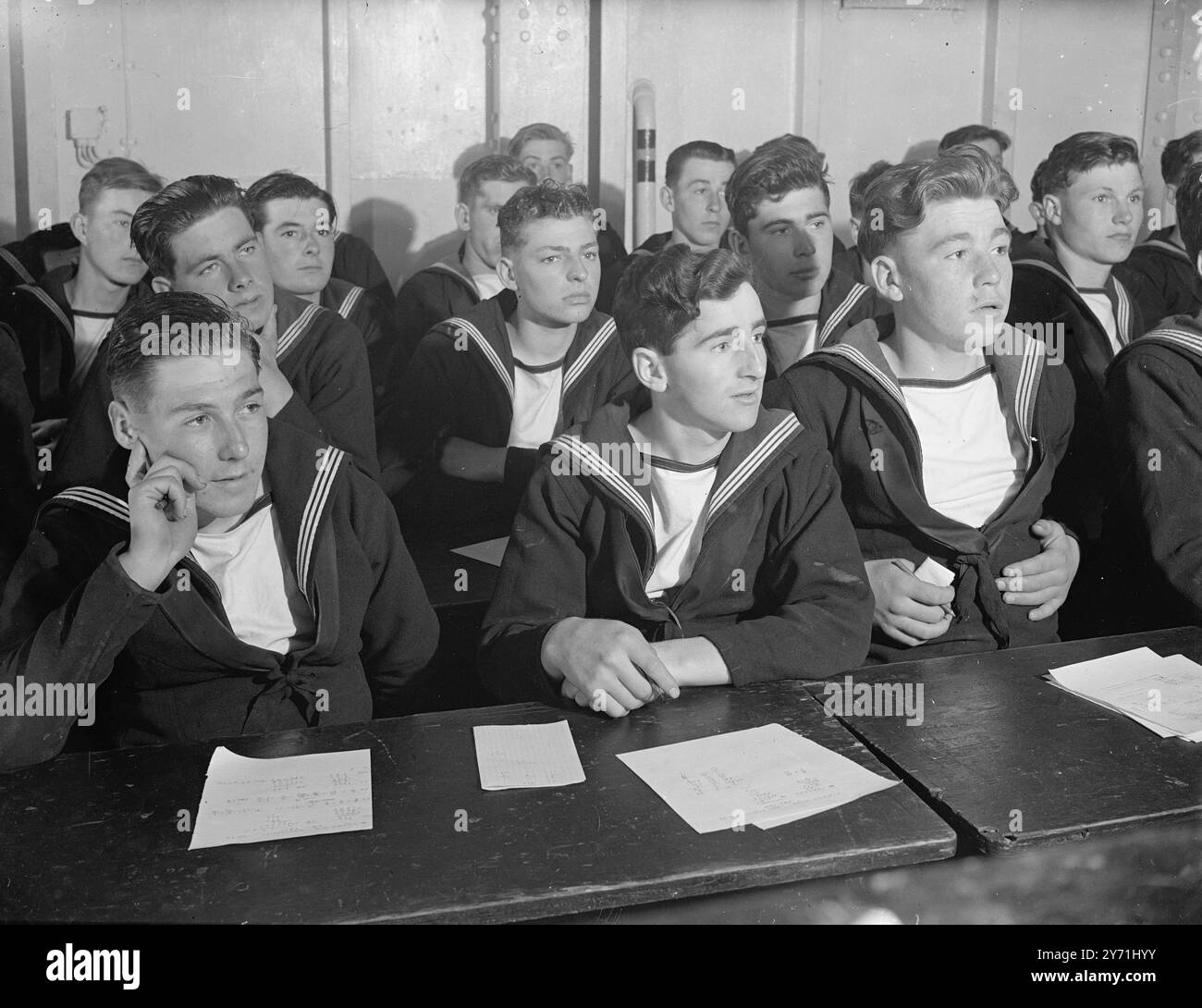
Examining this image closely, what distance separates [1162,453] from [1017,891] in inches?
47.1

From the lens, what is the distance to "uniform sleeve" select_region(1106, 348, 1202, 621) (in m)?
2.19

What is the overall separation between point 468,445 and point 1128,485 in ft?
5.61

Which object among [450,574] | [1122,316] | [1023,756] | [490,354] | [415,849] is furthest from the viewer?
[1122,316]

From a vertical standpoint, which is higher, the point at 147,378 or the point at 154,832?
the point at 147,378

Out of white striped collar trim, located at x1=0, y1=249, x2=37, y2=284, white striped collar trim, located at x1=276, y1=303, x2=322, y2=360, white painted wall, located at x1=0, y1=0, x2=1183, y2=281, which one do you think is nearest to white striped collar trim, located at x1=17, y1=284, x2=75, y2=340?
white striped collar trim, located at x1=0, y1=249, x2=37, y2=284

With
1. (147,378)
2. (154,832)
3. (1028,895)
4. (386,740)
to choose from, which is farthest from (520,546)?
Answer: (1028,895)

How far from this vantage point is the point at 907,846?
4.15 feet

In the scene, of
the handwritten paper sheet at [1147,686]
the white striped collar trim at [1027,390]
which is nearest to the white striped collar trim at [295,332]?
the white striped collar trim at [1027,390]

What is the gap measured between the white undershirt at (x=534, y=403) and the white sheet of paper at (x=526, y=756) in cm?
172

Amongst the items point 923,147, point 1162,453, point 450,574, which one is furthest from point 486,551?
point 923,147

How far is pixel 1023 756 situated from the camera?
→ 1482 mm

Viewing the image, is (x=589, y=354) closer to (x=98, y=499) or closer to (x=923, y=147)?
(x=98, y=499)

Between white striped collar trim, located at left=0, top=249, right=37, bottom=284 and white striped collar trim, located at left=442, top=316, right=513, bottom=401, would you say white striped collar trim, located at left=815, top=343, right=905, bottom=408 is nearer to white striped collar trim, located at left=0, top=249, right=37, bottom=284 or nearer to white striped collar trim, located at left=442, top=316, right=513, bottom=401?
white striped collar trim, located at left=442, top=316, right=513, bottom=401
